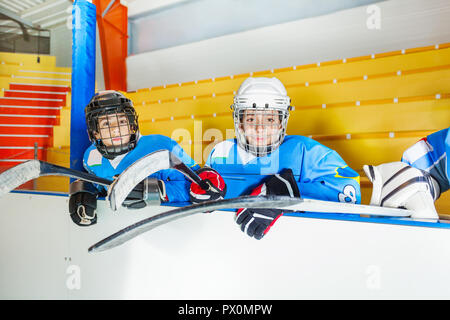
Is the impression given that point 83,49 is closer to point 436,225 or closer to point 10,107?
point 436,225

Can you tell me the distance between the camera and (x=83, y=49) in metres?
1.95

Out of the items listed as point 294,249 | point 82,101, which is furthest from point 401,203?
point 82,101

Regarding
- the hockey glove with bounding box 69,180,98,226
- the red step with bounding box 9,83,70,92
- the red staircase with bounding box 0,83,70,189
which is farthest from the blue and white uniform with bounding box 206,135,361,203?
the red step with bounding box 9,83,70,92

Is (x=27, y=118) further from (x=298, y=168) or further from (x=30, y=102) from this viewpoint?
(x=298, y=168)

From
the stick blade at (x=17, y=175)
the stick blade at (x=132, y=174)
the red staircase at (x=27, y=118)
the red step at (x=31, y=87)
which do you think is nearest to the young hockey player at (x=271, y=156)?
the stick blade at (x=132, y=174)

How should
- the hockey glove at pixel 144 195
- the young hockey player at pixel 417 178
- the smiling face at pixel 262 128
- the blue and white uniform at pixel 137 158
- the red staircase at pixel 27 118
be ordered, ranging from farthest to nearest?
1. the red staircase at pixel 27 118
2. the blue and white uniform at pixel 137 158
3. the smiling face at pixel 262 128
4. the hockey glove at pixel 144 195
5. the young hockey player at pixel 417 178

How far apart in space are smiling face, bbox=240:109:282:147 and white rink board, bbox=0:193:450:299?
324mm

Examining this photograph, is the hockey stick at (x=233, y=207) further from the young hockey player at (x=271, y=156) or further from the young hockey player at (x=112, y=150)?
Result: the young hockey player at (x=112, y=150)

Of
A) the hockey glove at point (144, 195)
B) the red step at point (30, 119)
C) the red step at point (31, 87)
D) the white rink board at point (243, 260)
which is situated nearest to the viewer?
the white rink board at point (243, 260)

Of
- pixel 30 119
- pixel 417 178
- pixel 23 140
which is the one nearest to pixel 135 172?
pixel 417 178

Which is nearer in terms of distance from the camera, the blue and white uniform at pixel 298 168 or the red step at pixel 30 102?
the blue and white uniform at pixel 298 168

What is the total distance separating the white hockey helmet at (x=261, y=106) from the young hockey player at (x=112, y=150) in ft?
0.80

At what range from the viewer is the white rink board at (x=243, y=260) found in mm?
684

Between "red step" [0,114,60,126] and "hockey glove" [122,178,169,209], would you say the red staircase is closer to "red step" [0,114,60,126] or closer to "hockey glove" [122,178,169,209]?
"red step" [0,114,60,126]
